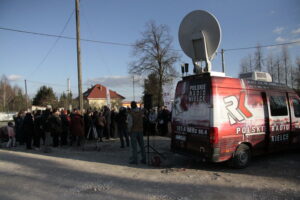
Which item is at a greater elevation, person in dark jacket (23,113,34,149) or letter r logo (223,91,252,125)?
letter r logo (223,91,252,125)

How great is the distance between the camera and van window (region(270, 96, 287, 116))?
6.96 m

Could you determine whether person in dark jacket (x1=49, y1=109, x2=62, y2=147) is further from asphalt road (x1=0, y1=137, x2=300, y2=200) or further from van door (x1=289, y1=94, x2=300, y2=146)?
van door (x1=289, y1=94, x2=300, y2=146)

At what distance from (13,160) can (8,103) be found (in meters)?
69.2

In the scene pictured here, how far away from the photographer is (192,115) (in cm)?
622

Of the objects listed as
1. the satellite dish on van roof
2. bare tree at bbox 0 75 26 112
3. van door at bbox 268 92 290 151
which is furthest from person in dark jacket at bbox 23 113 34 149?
bare tree at bbox 0 75 26 112

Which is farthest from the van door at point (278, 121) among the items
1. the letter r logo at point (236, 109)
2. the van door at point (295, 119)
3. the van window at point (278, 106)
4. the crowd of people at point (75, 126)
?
the crowd of people at point (75, 126)

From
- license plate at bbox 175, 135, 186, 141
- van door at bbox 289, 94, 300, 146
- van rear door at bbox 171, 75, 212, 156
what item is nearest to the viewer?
van rear door at bbox 171, 75, 212, 156

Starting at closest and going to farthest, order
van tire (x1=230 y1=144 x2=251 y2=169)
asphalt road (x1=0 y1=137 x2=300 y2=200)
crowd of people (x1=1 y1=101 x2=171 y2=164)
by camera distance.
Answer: asphalt road (x1=0 y1=137 x2=300 y2=200)
van tire (x1=230 y1=144 x2=251 y2=169)
crowd of people (x1=1 y1=101 x2=171 y2=164)

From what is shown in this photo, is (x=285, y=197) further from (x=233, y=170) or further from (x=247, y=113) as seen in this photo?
(x=247, y=113)

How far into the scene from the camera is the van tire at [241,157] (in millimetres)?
6156

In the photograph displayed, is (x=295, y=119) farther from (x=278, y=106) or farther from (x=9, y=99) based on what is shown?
(x=9, y=99)

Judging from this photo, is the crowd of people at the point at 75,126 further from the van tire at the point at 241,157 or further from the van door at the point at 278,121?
the van door at the point at 278,121

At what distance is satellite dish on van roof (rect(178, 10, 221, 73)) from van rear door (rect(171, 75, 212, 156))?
3.96 feet

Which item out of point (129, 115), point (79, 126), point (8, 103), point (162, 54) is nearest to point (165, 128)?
point (79, 126)
